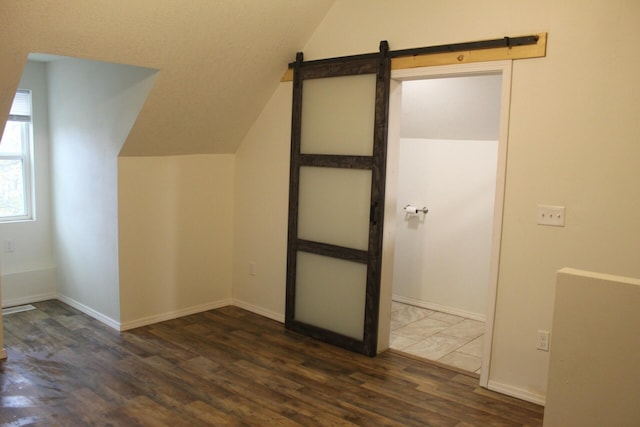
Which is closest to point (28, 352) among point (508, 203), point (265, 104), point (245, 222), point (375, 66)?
point (245, 222)

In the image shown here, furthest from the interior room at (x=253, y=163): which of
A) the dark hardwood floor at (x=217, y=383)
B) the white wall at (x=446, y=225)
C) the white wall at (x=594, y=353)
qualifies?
the dark hardwood floor at (x=217, y=383)

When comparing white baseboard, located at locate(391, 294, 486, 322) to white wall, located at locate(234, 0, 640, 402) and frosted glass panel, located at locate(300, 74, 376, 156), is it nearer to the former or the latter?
white wall, located at locate(234, 0, 640, 402)

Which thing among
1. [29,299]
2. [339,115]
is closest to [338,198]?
[339,115]

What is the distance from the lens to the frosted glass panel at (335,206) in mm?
3906

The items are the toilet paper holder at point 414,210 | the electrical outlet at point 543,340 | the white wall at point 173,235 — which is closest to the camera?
the electrical outlet at point 543,340

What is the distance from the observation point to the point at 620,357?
6.64 ft

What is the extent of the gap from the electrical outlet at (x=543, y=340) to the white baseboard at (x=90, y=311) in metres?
3.09

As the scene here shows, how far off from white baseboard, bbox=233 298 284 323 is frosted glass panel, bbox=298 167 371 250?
2.57 feet

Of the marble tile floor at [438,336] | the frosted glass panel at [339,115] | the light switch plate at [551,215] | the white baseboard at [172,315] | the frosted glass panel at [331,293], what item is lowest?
the marble tile floor at [438,336]

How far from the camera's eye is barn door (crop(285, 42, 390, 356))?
3801mm

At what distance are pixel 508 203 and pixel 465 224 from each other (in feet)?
5.46

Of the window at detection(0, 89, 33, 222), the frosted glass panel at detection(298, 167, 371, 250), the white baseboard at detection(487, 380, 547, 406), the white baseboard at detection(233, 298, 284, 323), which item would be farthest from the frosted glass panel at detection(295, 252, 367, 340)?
the window at detection(0, 89, 33, 222)

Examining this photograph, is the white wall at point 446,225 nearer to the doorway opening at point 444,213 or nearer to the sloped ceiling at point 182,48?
the doorway opening at point 444,213

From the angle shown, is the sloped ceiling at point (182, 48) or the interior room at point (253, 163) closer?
the interior room at point (253, 163)
